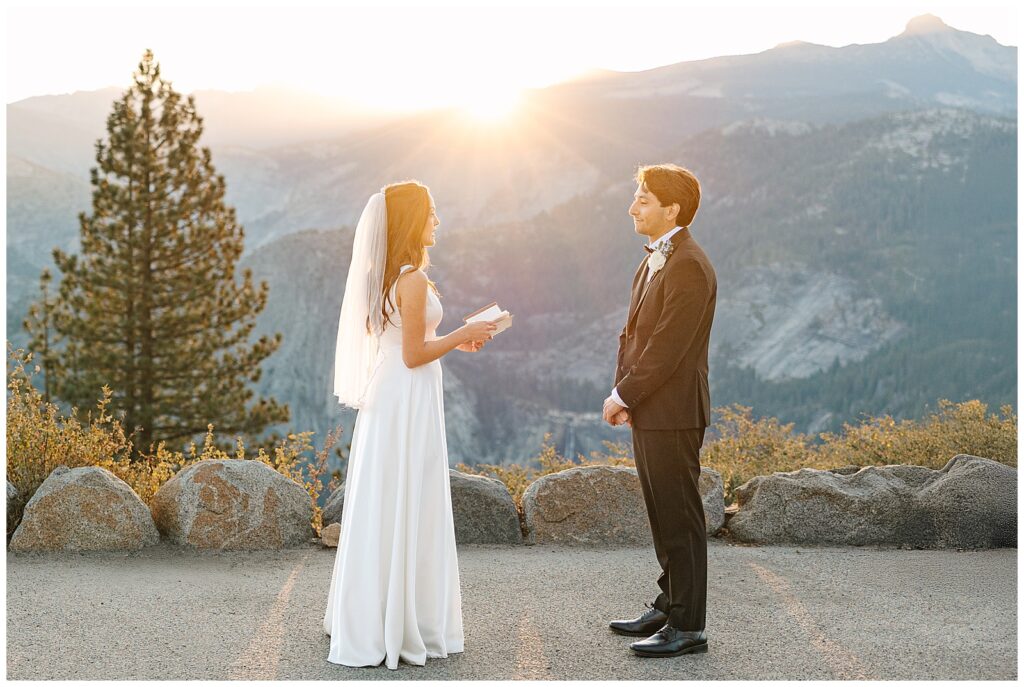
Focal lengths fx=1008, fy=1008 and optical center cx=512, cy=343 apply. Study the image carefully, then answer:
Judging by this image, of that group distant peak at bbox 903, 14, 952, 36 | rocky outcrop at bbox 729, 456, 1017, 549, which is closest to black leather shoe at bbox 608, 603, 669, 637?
rocky outcrop at bbox 729, 456, 1017, 549

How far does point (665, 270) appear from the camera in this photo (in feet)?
13.7

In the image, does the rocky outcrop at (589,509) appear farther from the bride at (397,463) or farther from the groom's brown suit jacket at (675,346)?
the groom's brown suit jacket at (675,346)

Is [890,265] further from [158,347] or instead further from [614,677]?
[614,677]

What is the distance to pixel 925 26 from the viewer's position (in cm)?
11819

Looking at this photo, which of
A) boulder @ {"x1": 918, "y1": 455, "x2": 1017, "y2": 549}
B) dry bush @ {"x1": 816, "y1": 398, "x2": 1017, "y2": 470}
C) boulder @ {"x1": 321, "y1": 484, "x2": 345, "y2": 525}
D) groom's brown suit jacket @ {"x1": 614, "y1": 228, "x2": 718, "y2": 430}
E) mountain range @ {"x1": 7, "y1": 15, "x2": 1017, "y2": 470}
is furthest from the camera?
mountain range @ {"x1": 7, "y1": 15, "x2": 1017, "y2": 470}

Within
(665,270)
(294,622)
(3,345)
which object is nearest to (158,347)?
(3,345)

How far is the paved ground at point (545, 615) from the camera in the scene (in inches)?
161

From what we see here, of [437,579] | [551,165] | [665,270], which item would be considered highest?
[551,165]

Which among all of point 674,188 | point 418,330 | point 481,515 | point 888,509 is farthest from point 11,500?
point 888,509

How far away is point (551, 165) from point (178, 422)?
271 feet

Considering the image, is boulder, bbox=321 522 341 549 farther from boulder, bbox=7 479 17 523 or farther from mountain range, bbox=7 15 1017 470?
mountain range, bbox=7 15 1017 470

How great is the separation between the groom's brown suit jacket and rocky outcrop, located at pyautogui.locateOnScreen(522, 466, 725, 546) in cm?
288

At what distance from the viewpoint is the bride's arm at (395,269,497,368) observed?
4109 mm

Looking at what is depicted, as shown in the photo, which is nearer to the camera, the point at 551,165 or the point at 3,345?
the point at 3,345
